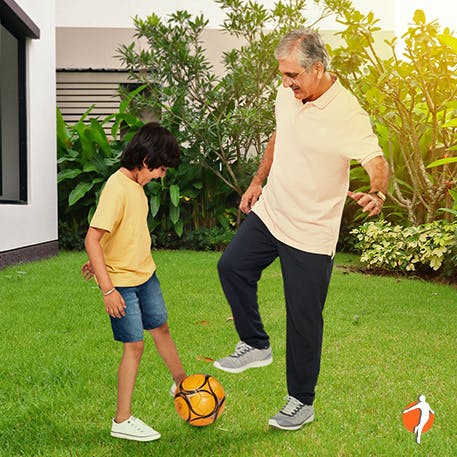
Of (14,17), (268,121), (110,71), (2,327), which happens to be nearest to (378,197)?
(2,327)

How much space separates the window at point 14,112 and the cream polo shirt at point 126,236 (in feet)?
19.1

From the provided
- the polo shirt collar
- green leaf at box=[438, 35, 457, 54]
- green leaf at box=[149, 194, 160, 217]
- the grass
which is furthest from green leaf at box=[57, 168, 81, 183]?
the polo shirt collar

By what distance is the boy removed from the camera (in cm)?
237

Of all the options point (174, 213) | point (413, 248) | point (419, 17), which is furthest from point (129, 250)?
point (174, 213)

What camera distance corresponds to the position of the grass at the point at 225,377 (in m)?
2.67

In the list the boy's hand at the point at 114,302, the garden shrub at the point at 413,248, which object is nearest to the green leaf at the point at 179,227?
the garden shrub at the point at 413,248

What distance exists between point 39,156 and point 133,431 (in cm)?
636

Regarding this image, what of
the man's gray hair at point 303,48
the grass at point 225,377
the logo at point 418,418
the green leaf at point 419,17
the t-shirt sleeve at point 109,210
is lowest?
the grass at point 225,377

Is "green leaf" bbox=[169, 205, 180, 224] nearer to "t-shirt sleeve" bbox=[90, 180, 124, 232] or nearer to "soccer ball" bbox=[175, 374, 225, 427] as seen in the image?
"soccer ball" bbox=[175, 374, 225, 427]

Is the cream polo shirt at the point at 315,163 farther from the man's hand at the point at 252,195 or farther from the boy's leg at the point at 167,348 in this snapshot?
the boy's leg at the point at 167,348

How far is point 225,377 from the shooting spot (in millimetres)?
3479

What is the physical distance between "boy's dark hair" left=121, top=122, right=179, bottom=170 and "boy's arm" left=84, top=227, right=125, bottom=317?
0.88 ft

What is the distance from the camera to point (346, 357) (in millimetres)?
3924

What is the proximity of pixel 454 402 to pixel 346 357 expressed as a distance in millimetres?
801
